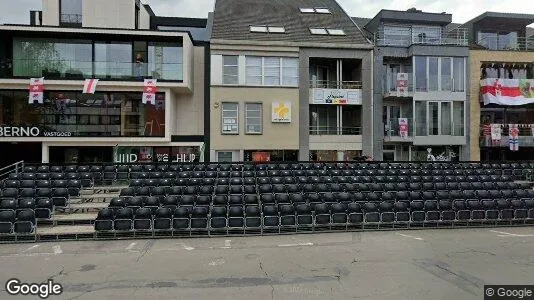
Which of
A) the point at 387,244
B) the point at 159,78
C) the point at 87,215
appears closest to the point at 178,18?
the point at 159,78

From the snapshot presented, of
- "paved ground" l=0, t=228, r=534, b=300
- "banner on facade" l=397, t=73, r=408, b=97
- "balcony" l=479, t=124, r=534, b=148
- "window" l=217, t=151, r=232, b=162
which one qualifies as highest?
"banner on facade" l=397, t=73, r=408, b=97

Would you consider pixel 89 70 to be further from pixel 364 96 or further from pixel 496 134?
pixel 496 134

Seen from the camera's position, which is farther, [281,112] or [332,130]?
[332,130]

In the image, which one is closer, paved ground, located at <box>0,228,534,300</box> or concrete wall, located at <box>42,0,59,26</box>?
paved ground, located at <box>0,228,534,300</box>

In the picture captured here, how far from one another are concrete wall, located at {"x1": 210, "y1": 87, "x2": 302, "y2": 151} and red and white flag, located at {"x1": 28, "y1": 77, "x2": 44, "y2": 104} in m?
9.04

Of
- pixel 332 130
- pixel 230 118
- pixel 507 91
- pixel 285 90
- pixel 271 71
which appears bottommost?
pixel 332 130

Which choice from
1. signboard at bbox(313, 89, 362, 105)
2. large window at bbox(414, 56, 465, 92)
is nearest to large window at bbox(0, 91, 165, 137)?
signboard at bbox(313, 89, 362, 105)

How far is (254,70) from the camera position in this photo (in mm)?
24203

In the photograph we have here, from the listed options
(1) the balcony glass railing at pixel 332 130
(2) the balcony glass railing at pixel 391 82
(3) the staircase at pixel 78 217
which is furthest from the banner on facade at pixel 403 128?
(3) the staircase at pixel 78 217

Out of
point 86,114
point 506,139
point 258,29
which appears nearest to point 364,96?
point 258,29

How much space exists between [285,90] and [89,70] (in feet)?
36.4

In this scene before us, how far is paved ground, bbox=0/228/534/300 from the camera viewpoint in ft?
22.6

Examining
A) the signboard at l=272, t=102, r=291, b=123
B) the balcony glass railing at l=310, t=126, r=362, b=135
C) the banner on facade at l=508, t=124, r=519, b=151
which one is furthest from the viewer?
the balcony glass railing at l=310, t=126, r=362, b=135

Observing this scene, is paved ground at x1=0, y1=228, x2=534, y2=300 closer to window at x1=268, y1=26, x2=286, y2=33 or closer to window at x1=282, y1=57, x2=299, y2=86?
window at x1=282, y1=57, x2=299, y2=86
